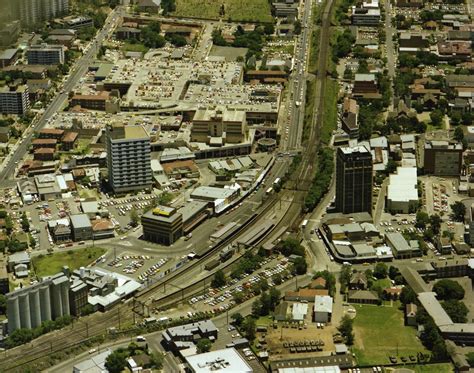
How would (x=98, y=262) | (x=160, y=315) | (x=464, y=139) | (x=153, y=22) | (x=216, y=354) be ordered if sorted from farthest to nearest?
1. (x=153, y=22)
2. (x=464, y=139)
3. (x=98, y=262)
4. (x=160, y=315)
5. (x=216, y=354)

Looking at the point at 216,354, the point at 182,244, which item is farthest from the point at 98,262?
the point at 216,354

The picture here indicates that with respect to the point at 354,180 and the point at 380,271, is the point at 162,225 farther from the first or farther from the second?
the point at 380,271

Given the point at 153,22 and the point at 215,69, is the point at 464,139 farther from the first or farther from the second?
the point at 153,22

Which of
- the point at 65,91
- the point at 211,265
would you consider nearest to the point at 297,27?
the point at 65,91

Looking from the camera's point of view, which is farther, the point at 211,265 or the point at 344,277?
the point at 211,265

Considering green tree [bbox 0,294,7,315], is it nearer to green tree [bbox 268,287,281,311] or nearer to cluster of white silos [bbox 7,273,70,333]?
cluster of white silos [bbox 7,273,70,333]

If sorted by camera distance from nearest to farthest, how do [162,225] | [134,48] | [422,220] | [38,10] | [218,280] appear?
[218,280] < [162,225] < [422,220] < [134,48] < [38,10]

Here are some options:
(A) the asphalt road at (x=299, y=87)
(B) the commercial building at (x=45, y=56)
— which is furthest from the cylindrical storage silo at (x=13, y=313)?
(B) the commercial building at (x=45, y=56)
